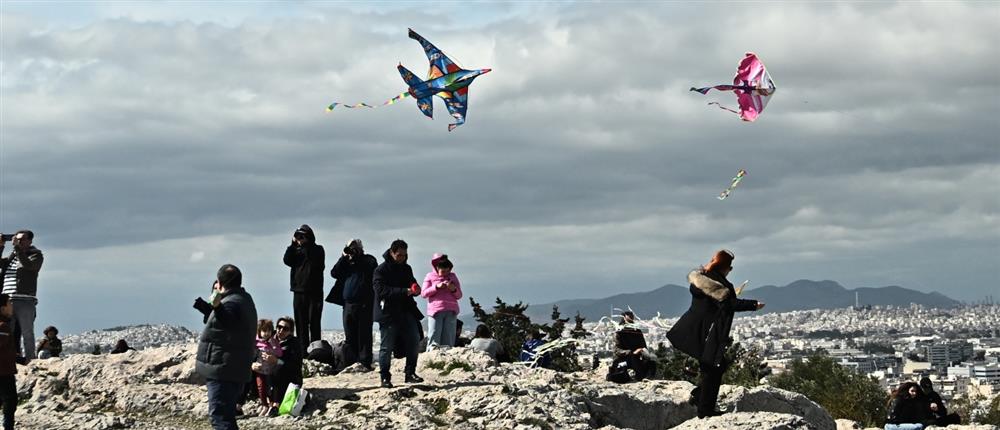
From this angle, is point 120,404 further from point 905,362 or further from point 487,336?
point 905,362

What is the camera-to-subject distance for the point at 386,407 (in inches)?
583

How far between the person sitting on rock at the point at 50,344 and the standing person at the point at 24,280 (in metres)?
2.31

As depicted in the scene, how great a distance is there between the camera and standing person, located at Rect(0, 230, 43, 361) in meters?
18.1

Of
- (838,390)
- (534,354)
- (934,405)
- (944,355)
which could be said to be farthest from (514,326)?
(944,355)

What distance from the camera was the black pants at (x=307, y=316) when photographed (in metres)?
18.1

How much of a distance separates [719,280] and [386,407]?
429cm

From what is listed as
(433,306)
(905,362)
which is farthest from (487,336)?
(905,362)

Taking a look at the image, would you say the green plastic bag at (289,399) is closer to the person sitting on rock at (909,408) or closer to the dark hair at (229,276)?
the dark hair at (229,276)

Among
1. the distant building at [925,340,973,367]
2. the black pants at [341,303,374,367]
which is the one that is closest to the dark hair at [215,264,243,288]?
the black pants at [341,303,374,367]

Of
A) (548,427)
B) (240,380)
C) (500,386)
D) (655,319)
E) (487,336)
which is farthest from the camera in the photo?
(487,336)

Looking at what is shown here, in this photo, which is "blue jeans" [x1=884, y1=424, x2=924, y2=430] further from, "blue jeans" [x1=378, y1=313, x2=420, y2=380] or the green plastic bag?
the green plastic bag

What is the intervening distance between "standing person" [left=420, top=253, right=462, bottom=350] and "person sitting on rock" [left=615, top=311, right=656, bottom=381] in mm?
2475

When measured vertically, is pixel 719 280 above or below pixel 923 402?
above

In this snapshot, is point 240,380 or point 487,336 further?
point 487,336
